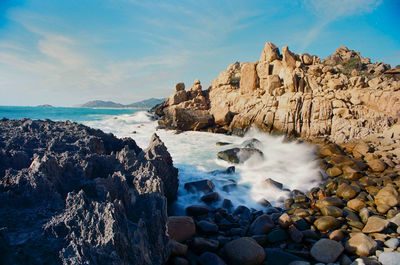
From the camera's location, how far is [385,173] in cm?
862

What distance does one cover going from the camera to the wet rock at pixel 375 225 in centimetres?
500

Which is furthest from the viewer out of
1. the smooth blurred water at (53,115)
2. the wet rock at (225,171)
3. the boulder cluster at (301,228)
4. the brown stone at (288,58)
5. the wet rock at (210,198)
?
the smooth blurred water at (53,115)

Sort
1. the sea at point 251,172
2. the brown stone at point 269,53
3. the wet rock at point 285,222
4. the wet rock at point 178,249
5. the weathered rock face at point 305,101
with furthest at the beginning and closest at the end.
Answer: the brown stone at point 269,53 → the weathered rock face at point 305,101 → the sea at point 251,172 → the wet rock at point 285,222 → the wet rock at point 178,249

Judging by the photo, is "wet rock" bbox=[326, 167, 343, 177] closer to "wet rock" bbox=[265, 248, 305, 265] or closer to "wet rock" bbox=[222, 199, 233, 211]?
"wet rock" bbox=[222, 199, 233, 211]

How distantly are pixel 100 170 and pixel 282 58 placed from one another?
26.3 meters

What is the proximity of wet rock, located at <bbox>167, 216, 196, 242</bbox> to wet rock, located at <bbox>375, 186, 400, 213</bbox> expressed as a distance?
5.46 meters

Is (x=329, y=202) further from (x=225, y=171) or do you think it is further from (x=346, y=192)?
(x=225, y=171)

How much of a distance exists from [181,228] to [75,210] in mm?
2460

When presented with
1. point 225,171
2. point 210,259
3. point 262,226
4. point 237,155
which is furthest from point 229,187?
point 210,259

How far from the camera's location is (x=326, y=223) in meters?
5.30

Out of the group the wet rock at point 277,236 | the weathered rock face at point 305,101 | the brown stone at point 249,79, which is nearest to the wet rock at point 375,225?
the wet rock at point 277,236

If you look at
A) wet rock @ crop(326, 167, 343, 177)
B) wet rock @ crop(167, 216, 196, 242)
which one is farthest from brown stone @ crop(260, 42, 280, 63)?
wet rock @ crop(167, 216, 196, 242)

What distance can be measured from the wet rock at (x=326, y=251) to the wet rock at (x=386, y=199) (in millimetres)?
2936

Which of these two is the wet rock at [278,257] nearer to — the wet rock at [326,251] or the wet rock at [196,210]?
the wet rock at [326,251]
